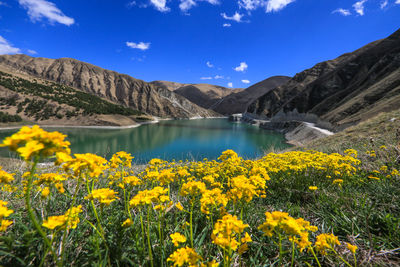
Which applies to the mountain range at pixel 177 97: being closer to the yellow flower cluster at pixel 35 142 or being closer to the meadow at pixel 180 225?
the meadow at pixel 180 225

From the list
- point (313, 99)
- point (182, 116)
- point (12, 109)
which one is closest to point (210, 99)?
point (182, 116)

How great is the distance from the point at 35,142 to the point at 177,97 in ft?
417

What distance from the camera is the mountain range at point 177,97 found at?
36.4 metres

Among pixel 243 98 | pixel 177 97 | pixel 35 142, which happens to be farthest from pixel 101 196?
pixel 243 98

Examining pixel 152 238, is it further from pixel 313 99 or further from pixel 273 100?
pixel 273 100

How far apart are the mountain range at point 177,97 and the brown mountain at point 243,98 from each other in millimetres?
1243

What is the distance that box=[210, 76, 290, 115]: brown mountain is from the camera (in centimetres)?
16356

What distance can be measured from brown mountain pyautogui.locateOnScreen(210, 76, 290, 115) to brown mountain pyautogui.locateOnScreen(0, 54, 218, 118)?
169ft

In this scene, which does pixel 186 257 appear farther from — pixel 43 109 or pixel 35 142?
pixel 43 109

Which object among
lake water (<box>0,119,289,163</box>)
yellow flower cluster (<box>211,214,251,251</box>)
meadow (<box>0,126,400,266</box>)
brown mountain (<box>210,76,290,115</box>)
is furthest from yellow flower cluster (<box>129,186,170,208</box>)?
brown mountain (<box>210,76,290,115</box>)

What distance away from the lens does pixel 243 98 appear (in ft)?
566

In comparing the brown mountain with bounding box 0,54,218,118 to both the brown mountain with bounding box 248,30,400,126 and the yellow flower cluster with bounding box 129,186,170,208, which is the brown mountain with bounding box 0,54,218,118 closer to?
the brown mountain with bounding box 248,30,400,126

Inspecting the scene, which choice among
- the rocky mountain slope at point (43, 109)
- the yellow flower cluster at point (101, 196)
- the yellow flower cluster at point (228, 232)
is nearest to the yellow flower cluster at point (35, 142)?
the yellow flower cluster at point (101, 196)

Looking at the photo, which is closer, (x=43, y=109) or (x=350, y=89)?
(x=350, y=89)
